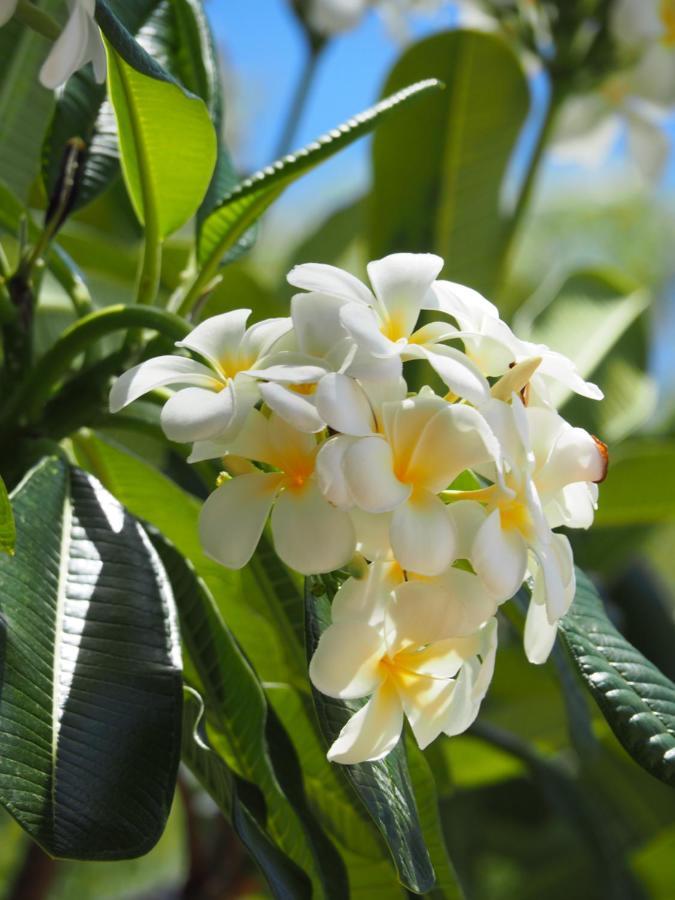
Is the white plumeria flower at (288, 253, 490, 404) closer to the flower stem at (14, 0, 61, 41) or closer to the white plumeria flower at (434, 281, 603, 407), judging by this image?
the white plumeria flower at (434, 281, 603, 407)

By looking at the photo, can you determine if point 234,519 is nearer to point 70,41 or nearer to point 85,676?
point 85,676

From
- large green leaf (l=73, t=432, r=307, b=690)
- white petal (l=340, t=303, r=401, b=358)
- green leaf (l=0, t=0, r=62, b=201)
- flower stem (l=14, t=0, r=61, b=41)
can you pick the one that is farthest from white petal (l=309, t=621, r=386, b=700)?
green leaf (l=0, t=0, r=62, b=201)

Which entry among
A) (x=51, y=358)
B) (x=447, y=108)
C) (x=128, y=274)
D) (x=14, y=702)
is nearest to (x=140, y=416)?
(x=51, y=358)

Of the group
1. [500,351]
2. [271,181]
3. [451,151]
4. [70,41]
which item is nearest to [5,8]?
[70,41]

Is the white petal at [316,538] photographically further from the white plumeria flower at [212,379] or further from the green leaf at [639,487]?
the green leaf at [639,487]

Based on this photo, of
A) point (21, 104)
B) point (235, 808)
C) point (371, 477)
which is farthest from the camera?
point (21, 104)

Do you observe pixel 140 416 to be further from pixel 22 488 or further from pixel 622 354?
pixel 622 354

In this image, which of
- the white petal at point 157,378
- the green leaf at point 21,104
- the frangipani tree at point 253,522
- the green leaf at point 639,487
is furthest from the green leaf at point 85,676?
the green leaf at point 639,487
